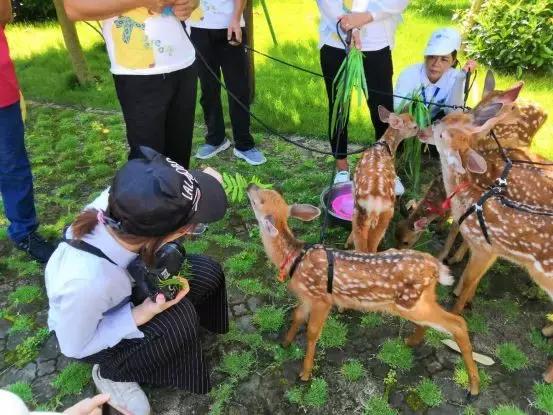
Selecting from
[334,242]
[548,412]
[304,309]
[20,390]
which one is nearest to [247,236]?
[334,242]

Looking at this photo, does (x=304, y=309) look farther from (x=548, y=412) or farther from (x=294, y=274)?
(x=548, y=412)

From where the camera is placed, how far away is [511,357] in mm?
3238

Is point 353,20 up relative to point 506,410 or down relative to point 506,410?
up

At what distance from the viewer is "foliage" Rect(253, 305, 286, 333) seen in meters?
3.51

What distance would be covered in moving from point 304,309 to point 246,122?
2768mm

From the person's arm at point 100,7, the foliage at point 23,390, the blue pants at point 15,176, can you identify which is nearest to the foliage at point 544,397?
the foliage at point 23,390

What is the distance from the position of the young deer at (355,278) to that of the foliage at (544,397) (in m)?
0.39

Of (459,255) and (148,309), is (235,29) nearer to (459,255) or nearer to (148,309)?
(459,255)

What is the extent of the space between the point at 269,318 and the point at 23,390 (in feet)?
5.52

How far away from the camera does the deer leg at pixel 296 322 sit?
10.7 ft

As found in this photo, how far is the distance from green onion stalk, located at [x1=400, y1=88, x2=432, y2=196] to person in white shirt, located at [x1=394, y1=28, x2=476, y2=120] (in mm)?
46

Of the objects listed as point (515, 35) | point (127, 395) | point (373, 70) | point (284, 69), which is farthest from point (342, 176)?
point (515, 35)

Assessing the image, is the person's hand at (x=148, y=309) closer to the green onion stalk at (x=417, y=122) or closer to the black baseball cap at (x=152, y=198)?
the black baseball cap at (x=152, y=198)

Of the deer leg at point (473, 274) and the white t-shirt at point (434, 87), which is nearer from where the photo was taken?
the deer leg at point (473, 274)
